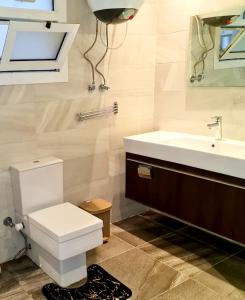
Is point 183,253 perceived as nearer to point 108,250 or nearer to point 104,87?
point 108,250

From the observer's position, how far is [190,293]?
215 cm

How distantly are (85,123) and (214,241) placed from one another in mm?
1505

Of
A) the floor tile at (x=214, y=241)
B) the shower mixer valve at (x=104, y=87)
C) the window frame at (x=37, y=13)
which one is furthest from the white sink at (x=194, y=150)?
the window frame at (x=37, y=13)

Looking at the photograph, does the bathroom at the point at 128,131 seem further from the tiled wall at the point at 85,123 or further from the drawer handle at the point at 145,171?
the drawer handle at the point at 145,171

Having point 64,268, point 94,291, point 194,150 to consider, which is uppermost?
point 194,150

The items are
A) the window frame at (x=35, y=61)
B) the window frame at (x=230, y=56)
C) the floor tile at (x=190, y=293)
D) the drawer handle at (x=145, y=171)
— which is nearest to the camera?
the window frame at (x=35, y=61)

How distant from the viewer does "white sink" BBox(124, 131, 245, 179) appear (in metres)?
2.12

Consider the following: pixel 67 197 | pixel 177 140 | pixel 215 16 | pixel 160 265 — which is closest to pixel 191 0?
pixel 215 16

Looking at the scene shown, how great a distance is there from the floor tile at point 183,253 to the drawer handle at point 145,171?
584 mm

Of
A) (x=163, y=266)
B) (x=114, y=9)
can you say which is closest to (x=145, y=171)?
(x=163, y=266)

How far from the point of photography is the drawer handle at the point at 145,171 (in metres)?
2.67

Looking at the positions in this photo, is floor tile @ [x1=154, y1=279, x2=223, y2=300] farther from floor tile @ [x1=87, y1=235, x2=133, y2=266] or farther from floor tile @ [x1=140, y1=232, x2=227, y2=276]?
floor tile @ [x1=87, y1=235, x2=133, y2=266]

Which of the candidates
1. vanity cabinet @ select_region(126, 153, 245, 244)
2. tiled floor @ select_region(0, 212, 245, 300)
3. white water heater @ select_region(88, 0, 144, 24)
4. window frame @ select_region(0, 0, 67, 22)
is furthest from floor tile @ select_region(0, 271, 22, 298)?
white water heater @ select_region(88, 0, 144, 24)

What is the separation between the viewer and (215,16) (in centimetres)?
257
